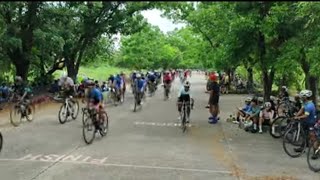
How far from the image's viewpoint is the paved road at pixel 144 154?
11.3 meters

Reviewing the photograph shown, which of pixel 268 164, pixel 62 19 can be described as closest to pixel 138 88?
pixel 62 19

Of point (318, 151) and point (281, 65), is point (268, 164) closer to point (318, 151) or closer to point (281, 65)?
point (318, 151)

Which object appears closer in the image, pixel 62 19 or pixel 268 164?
pixel 268 164

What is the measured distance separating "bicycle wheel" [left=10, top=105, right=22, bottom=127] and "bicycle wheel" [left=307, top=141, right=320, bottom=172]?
395 inches

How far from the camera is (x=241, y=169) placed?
12.0m

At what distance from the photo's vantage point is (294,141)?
14.0m

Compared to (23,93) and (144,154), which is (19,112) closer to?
(23,93)

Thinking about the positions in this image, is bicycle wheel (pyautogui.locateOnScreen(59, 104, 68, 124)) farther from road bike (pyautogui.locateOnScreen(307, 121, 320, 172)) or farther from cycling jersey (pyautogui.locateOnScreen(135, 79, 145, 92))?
road bike (pyautogui.locateOnScreen(307, 121, 320, 172))

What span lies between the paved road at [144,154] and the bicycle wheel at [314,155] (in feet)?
0.67


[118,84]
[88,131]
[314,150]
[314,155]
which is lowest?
[314,155]

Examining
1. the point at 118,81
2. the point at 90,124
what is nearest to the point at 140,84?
the point at 118,81

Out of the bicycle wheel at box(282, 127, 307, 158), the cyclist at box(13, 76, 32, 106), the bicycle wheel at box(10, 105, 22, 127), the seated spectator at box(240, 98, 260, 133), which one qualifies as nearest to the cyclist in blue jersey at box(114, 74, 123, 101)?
the cyclist at box(13, 76, 32, 106)

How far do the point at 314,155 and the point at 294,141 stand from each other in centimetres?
154

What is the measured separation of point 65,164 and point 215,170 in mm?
3323
